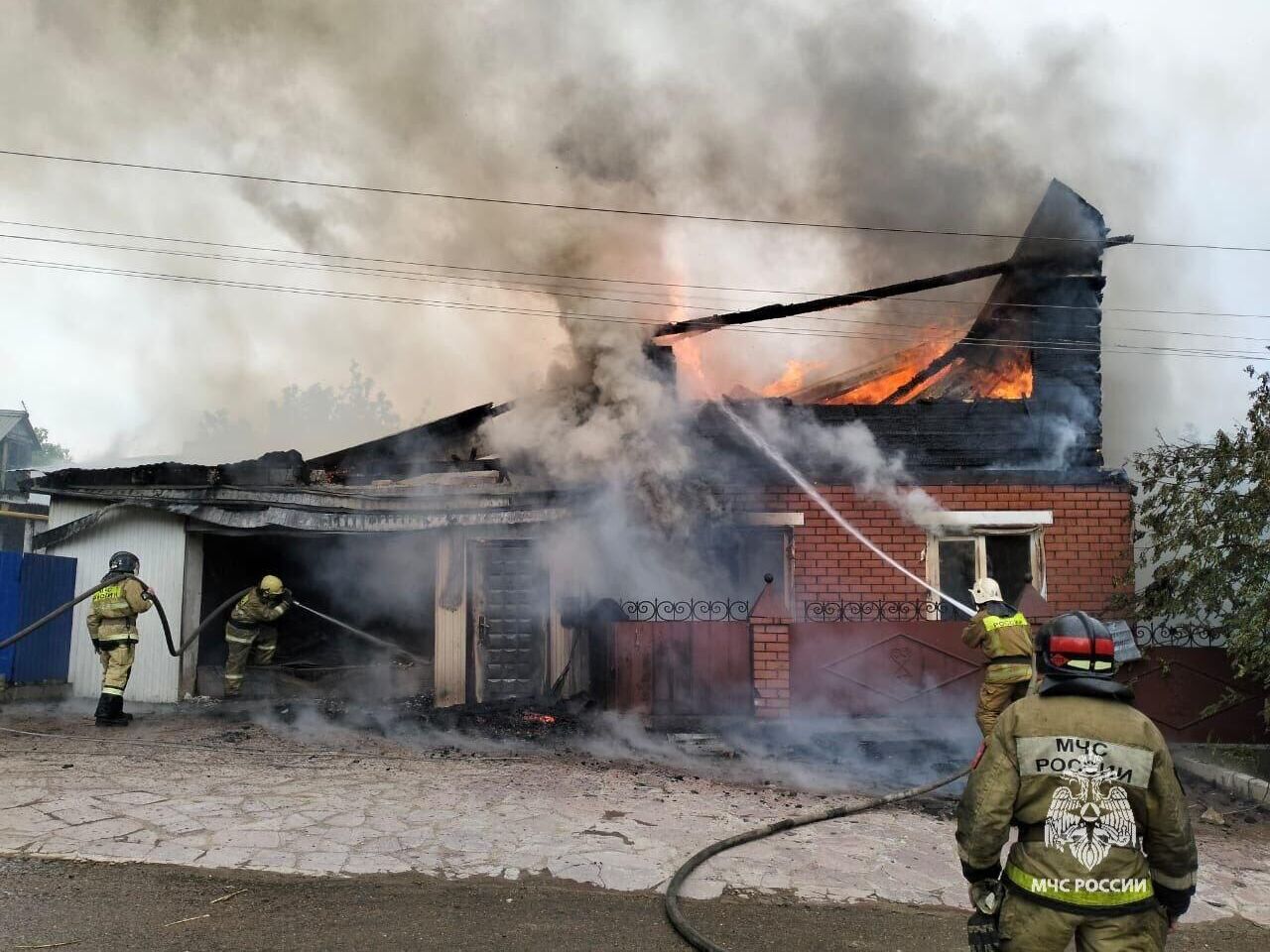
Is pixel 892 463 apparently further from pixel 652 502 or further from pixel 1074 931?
pixel 1074 931

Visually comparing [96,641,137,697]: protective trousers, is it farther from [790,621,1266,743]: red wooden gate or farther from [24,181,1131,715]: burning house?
[790,621,1266,743]: red wooden gate

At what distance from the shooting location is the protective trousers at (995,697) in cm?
678

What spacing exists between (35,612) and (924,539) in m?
10.5

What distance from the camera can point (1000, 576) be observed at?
33.6 ft

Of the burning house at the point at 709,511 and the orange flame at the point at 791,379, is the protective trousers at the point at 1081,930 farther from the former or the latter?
the orange flame at the point at 791,379

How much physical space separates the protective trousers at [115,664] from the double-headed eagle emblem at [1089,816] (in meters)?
8.83

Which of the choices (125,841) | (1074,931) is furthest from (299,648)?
(1074,931)

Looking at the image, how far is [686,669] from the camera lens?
9.09 metres

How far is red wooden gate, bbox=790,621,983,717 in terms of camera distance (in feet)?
29.3

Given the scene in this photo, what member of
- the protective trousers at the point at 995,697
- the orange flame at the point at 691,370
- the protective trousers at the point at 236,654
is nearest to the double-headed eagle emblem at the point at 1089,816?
the protective trousers at the point at 995,697

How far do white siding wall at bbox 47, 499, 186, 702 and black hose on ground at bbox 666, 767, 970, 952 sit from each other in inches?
331

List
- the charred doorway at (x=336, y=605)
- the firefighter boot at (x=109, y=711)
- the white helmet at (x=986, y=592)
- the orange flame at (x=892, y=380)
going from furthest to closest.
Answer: the charred doorway at (x=336, y=605), the orange flame at (x=892, y=380), the firefighter boot at (x=109, y=711), the white helmet at (x=986, y=592)

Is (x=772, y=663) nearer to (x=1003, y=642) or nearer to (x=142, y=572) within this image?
(x=1003, y=642)

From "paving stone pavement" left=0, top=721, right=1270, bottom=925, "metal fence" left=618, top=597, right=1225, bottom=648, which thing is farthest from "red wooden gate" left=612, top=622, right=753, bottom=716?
"paving stone pavement" left=0, top=721, right=1270, bottom=925
